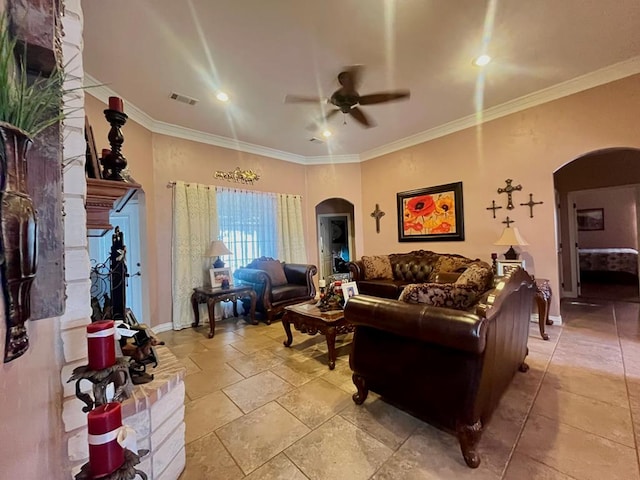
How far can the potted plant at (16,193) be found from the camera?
2.34ft

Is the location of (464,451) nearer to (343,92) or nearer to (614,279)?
(343,92)

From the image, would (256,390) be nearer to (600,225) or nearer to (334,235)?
(334,235)

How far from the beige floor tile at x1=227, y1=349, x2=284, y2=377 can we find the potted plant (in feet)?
6.97

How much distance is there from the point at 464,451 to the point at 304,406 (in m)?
1.09

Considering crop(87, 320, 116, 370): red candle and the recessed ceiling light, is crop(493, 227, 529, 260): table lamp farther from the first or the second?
crop(87, 320, 116, 370): red candle

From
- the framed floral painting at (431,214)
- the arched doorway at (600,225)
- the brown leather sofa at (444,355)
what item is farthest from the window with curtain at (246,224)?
the arched doorway at (600,225)

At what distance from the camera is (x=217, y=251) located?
4.20 m

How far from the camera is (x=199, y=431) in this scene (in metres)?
1.84

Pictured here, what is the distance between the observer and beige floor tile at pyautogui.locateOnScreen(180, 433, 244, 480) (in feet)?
4.85

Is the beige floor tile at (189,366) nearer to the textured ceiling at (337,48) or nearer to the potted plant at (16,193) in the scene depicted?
the potted plant at (16,193)

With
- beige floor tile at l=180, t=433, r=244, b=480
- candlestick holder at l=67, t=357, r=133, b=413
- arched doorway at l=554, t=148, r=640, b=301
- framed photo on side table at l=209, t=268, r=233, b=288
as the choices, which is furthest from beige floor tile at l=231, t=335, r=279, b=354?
arched doorway at l=554, t=148, r=640, b=301

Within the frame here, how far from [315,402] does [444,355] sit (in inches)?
44.2

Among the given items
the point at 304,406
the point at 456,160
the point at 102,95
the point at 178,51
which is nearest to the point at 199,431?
the point at 304,406

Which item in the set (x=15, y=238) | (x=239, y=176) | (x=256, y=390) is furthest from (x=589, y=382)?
(x=239, y=176)
